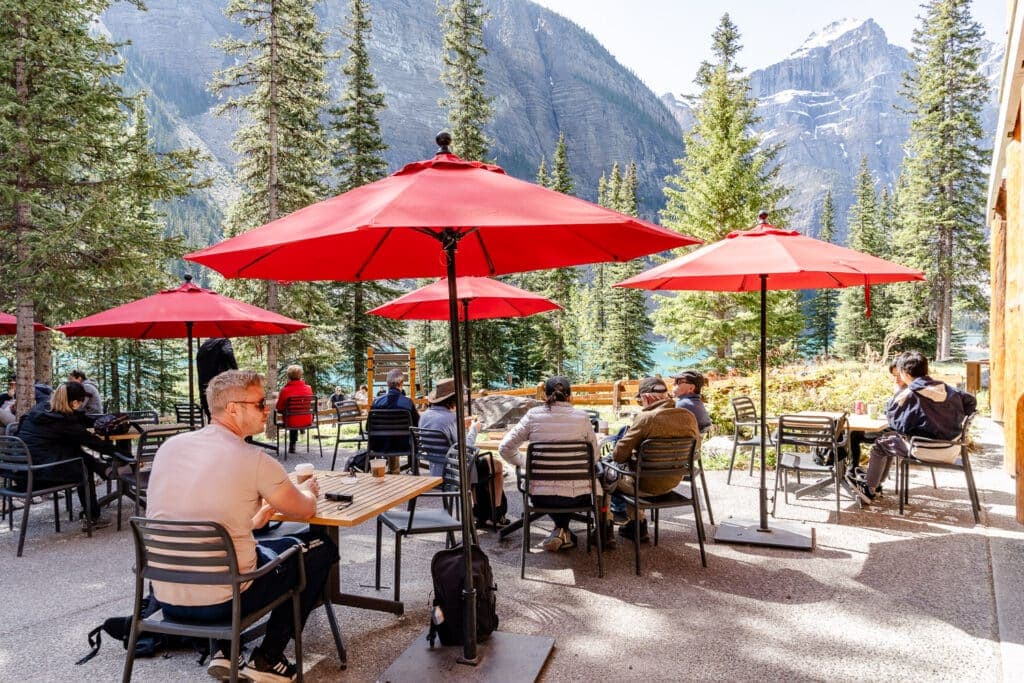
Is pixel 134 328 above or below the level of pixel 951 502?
above

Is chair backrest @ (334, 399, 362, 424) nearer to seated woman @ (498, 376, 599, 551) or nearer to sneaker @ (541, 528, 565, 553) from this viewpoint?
sneaker @ (541, 528, 565, 553)

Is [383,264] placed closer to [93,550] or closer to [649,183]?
[93,550]

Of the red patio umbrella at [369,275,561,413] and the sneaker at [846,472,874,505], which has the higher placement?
the red patio umbrella at [369,275,561,413]

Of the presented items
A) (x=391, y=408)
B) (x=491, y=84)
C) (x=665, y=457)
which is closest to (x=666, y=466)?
(x=665, y=457)

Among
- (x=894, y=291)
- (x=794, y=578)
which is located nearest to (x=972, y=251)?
(x=894, y=291)

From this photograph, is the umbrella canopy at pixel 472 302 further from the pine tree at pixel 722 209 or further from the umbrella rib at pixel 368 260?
the pine tree at pixel 722 209

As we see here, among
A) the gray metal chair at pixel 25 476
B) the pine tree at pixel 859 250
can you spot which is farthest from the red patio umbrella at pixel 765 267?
the pine tree at pixel 859 250

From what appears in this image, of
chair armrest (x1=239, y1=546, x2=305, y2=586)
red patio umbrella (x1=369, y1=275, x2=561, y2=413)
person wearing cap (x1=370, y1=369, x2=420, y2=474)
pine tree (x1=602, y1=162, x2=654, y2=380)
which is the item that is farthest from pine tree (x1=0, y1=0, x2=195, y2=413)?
pine tree (x1=602, y1=162, x2=654, y2=380)

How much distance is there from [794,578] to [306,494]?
136 inches

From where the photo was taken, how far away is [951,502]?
252 inches

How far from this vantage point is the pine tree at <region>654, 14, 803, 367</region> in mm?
20766

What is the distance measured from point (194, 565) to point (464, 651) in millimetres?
1403

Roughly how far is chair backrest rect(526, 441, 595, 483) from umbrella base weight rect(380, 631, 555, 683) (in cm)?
126

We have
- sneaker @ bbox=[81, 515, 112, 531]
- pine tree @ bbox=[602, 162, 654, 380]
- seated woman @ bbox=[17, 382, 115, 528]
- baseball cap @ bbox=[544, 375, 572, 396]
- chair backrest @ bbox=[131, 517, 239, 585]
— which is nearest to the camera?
chair backrest @ bbox=[131, 517, 239, 585]
